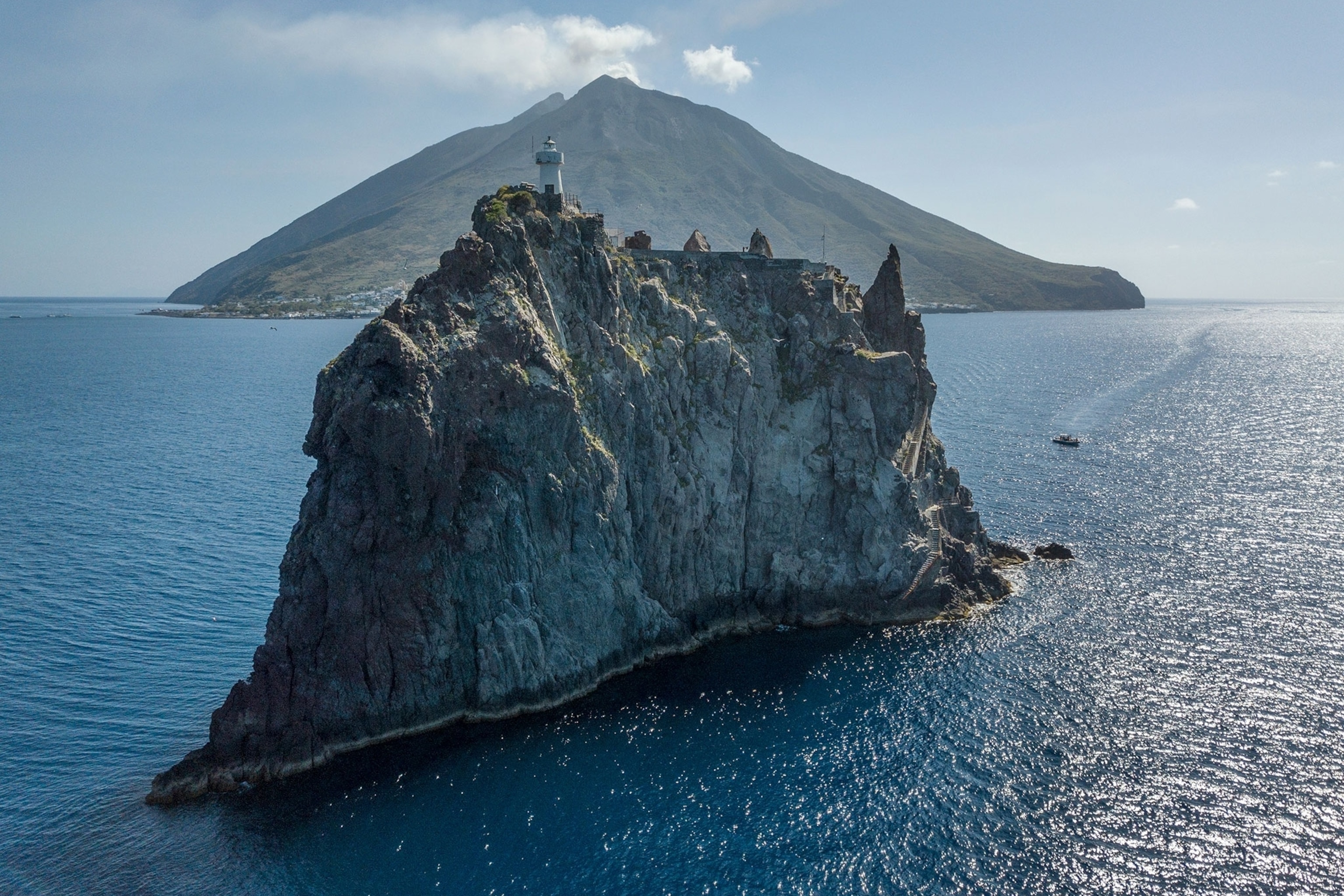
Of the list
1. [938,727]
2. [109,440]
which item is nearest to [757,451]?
[938,727]

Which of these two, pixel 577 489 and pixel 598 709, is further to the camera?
pixel 577 489

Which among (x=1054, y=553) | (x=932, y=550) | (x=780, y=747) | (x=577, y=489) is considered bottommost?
(x=780, y=747)

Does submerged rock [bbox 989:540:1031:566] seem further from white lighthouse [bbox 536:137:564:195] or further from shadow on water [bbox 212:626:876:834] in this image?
white lighthouse [bbox 536:137:564:195]

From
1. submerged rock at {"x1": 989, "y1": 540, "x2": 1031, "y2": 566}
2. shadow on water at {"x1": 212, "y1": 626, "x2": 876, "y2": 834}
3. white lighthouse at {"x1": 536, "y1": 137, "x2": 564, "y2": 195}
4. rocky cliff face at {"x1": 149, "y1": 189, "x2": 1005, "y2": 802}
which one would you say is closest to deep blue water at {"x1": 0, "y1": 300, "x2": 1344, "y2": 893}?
shadow on water at {"x1": 212, "y1": 626, "x2": 876, "y2": 834}

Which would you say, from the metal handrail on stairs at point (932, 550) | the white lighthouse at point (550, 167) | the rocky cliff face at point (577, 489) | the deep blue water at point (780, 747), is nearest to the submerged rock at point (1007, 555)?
the deep blue water at point (780, 747)

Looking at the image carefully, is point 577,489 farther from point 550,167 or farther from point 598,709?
point 550,167

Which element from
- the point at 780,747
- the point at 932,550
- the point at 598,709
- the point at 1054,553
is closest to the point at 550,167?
the point at 598,709

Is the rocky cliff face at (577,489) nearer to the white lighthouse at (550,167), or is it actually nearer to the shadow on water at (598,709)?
the shadow on water at (598,709)
